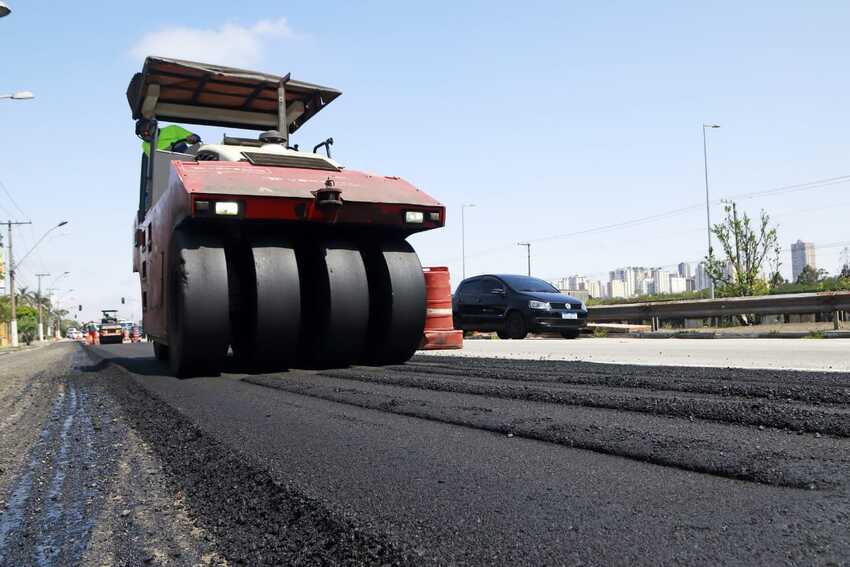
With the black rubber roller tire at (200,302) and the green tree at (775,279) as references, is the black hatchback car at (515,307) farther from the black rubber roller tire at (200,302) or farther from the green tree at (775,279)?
the green tree at (775,279)

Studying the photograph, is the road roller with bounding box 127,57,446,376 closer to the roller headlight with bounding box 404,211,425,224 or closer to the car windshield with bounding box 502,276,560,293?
the roller headlight with bounding box 404,211,425,224

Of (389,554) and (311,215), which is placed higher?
(311,215)

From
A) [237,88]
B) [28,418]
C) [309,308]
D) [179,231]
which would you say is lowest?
[28,418]

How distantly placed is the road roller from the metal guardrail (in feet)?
35.2

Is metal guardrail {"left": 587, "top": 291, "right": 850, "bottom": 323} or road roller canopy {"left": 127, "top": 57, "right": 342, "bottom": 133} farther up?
road roller canopy {"left": 127, "top": 57, "right": 342, "bottom": 133}

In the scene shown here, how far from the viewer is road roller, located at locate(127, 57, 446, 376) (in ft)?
21.3

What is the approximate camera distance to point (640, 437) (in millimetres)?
3293

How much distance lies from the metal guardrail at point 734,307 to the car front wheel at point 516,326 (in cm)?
474

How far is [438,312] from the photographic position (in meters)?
11.0

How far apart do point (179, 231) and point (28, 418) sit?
7.37 ft

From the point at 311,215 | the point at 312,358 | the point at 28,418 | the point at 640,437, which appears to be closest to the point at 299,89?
the point at 311,215

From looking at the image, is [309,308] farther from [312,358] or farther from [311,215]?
[311,215]

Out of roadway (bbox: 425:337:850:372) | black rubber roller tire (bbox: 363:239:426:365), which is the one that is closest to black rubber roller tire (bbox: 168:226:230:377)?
black rubber roller tire (bbox: 363:239:426:365)

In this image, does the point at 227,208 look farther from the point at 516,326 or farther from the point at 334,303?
the point at 516,326
